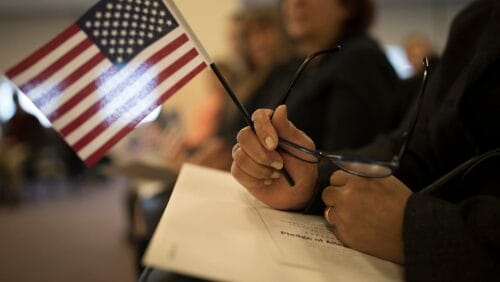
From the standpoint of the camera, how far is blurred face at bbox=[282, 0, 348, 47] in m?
0.98

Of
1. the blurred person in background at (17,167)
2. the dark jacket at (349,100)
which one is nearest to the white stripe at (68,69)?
the dark jacket at (349,100)

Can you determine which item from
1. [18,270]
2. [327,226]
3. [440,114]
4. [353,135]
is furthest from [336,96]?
[18,270]

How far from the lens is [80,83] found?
1.57 feet

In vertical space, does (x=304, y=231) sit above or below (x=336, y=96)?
above

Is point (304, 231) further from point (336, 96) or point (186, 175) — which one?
point (336, 96)

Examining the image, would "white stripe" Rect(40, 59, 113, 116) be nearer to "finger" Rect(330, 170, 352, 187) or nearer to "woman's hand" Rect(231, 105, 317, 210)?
"woman's hand" Rect(231, 105, 317, 210)

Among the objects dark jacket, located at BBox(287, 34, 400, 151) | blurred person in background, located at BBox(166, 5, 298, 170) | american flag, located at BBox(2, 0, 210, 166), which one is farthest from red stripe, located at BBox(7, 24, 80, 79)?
blurred person in background, located at BBox(166, 5, 298, 170)

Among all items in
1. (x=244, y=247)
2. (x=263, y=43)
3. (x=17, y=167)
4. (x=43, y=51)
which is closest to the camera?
(x=244, y=247)

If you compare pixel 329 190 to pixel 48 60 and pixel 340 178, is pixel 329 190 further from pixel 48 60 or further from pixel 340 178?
pixel 48 60

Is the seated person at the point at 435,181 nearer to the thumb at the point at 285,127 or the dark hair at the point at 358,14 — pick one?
the thumb at the point at 285,127

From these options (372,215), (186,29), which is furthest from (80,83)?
(372,215)

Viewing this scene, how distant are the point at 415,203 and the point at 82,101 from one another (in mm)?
398

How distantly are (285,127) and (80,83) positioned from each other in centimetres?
26

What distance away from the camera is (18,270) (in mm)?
1780
